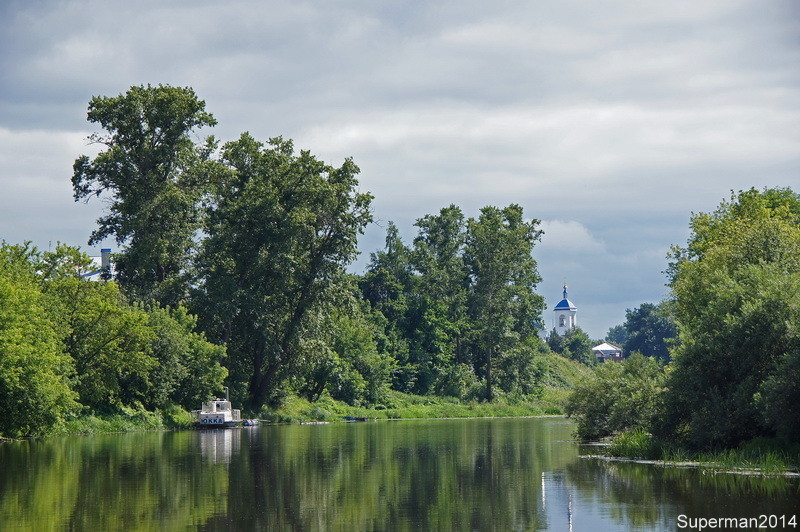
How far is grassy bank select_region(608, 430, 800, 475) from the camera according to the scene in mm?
27828

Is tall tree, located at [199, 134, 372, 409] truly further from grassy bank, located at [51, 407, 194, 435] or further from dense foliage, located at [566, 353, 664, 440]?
dense foliage, located at [566, 353, 664, 440]

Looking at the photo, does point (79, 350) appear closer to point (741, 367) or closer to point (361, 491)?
point (361, 491)

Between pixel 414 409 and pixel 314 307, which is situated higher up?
pixel 314 307

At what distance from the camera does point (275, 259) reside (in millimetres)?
75000

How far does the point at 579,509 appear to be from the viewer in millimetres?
21562

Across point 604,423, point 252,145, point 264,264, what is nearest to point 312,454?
point 604,423

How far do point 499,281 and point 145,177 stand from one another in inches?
1978

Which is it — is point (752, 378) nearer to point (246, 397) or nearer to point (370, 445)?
point (370, 445)

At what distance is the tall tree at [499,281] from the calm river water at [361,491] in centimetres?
7105

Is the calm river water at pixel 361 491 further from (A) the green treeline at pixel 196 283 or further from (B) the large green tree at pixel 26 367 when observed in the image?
(A) the green treeline at pixel 196 283

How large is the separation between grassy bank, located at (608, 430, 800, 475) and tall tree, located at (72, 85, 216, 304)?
48.2m

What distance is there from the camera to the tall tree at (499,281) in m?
112

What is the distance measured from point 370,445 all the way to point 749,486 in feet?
78.4

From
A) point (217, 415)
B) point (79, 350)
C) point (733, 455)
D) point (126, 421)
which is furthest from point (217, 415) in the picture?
point (733, 455)
